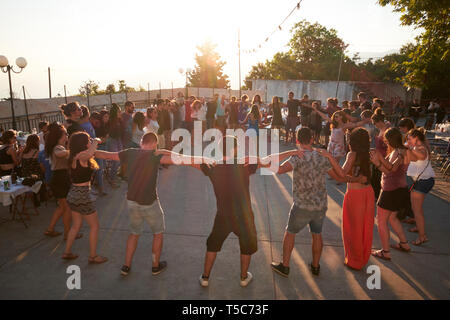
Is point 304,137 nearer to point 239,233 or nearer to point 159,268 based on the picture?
point 239,233

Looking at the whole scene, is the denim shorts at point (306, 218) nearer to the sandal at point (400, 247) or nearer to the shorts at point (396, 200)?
the shorts at point (396, 200)

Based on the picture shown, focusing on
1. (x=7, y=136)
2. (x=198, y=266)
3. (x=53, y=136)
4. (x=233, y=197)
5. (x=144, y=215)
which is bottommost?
(x=198, y=266)

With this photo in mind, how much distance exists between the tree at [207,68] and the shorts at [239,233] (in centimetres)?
6397

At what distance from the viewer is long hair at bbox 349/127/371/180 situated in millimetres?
3764

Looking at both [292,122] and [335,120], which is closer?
[335,120]

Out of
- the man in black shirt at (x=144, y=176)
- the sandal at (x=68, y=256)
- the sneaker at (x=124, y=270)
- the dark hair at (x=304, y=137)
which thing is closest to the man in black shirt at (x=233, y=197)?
the man in black shirt at (x=144, y=176)

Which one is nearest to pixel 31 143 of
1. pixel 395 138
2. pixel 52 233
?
pixel 52 233

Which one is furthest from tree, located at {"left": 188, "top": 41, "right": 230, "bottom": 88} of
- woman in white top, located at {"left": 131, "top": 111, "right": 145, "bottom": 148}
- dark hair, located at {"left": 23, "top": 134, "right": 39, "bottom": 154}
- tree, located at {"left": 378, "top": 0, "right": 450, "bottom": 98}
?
dark hair, located at {"left": 23, "top": 134, "right": 39, "bottom": 154}

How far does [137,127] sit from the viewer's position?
741cm

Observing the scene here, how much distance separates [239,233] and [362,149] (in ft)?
6.07

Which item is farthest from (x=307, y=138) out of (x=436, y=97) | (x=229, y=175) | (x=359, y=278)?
(x=436, y=97)

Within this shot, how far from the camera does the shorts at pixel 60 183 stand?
4500 mm
